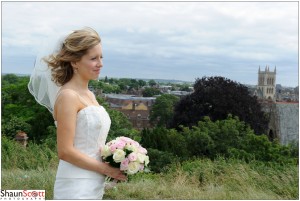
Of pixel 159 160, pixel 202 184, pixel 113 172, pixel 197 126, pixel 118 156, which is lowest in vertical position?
pixel 197 126

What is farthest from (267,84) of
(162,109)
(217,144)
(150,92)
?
(217,144)

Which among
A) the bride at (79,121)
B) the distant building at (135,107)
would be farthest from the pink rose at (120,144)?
the distant building at (135,107)

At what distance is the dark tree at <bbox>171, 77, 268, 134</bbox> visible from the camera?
34.7 m

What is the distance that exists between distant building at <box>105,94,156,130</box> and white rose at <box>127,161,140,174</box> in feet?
248

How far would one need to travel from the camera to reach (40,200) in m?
5.36

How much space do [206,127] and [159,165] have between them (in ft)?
24.5

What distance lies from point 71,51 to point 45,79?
2.25 feet

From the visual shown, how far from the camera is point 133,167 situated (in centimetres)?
308

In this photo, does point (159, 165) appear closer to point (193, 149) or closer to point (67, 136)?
point (193, 149)

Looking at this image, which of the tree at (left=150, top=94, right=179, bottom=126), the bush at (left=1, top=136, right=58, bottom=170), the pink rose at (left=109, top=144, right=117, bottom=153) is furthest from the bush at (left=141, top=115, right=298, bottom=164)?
the tree at (left=150, top=94, right=179, bottom=126)

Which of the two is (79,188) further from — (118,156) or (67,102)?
(67,102)

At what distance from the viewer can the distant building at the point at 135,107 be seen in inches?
3221

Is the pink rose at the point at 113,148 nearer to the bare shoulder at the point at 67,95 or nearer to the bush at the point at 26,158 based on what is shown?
the bare shoulder at the point at 67,95

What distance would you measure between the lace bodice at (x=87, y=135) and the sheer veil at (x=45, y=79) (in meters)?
0.50
